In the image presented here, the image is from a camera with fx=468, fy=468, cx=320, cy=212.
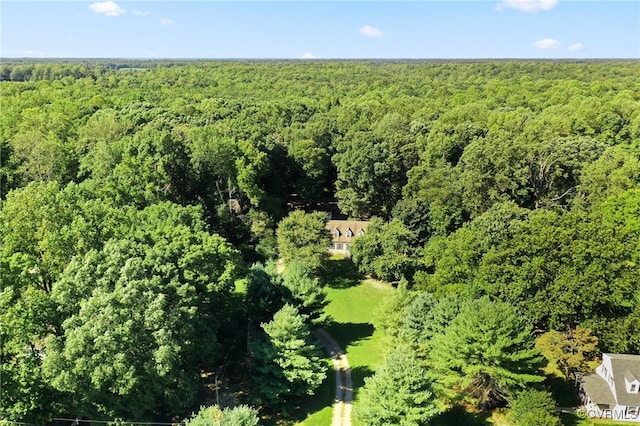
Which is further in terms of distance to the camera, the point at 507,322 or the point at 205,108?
the point at 205,108

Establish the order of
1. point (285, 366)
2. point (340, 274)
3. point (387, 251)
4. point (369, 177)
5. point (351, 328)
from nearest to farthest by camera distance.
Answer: point (285, 366), point (351, 328), point (387, 251), point (340, 274), point (369, 177)

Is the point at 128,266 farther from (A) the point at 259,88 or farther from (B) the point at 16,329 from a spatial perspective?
(A) the point at 259,88

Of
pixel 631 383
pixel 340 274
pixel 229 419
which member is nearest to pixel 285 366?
pixel 229 419

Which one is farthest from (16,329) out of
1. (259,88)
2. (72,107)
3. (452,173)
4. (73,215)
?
(259,88)

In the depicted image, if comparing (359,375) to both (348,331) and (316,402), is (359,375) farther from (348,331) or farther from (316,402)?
(348,331)

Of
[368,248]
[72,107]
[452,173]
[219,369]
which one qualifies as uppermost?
[72,107]

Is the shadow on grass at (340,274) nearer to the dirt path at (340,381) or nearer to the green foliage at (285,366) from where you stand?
the dirt path at (340,381)
